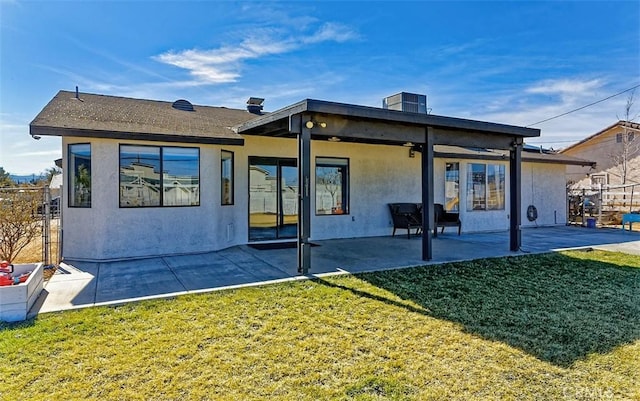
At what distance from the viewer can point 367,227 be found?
1073 cm

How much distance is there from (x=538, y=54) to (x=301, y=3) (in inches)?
468

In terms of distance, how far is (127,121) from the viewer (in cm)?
765

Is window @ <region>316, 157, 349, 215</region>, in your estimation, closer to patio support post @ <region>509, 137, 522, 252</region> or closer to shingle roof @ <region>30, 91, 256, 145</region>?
shingle roof @ <region>30, 91, 256, 145</region>

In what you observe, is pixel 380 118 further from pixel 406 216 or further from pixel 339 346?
pixel 406 216

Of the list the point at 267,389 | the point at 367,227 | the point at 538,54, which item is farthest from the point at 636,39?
the point at 267,389

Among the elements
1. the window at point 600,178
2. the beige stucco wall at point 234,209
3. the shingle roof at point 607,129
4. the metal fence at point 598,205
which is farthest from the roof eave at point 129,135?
the shingle roof at point 607,129

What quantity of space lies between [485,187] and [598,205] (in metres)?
6.66

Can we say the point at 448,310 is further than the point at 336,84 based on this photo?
No

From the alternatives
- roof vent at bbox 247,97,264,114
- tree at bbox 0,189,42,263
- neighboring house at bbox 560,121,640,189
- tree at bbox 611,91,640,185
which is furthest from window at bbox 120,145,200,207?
tree at bbox 611,91,640,185

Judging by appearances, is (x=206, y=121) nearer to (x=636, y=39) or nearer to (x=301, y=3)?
(x=301, y=3)

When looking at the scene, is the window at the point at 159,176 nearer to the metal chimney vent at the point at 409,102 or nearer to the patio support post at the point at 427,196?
the patio support post at the point at 427,196

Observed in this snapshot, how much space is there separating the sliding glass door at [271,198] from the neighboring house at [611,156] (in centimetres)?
1743

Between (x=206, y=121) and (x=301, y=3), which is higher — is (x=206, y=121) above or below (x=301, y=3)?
below

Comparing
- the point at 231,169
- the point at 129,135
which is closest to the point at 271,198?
the point at 231,169
